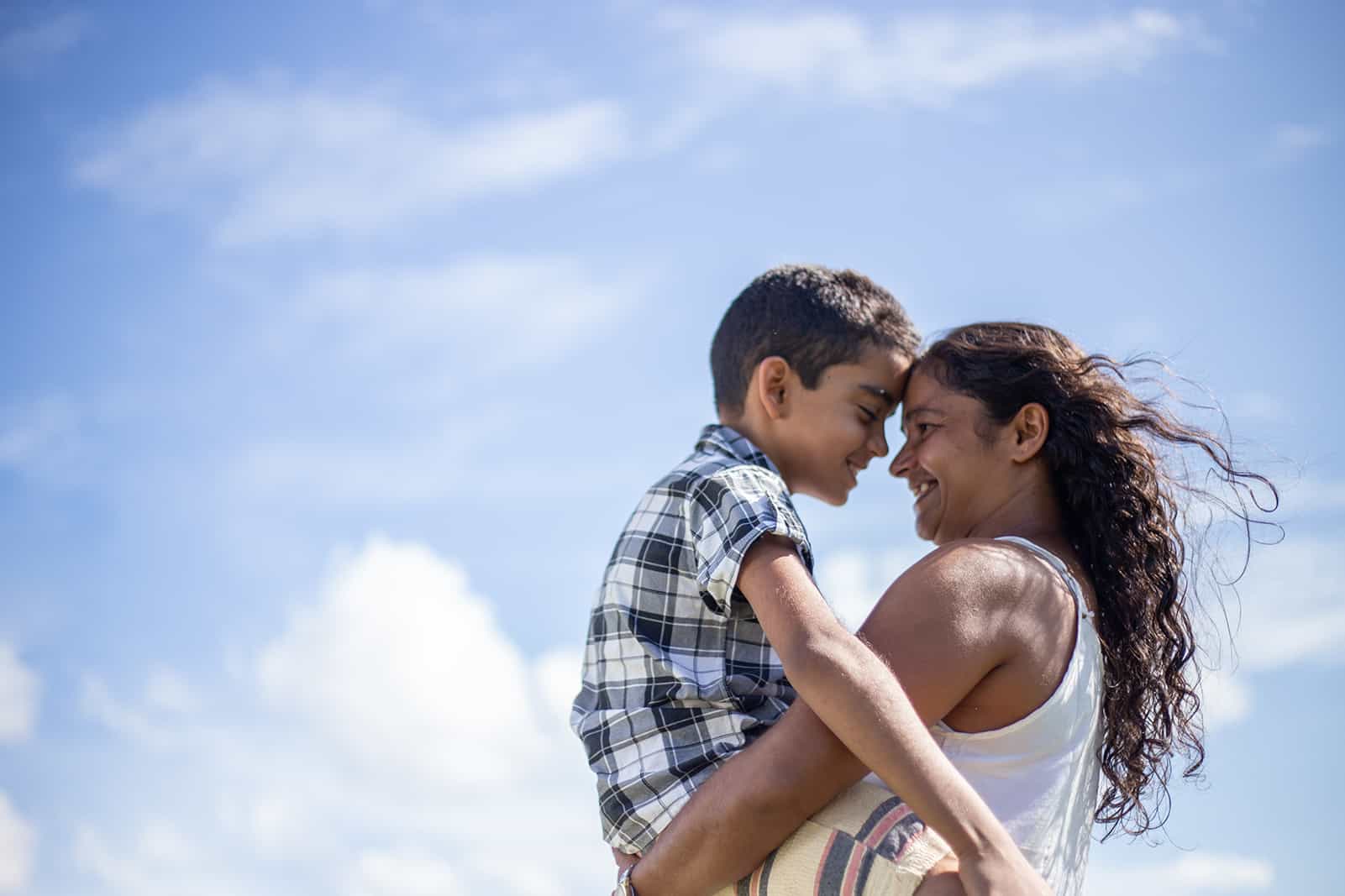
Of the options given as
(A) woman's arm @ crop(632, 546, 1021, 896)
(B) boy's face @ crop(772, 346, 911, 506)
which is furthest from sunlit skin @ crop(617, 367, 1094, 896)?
(B) boy's face @ crop(772, 346, 911, 506)

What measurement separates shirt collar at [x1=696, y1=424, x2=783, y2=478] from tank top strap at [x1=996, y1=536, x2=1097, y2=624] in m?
0.79

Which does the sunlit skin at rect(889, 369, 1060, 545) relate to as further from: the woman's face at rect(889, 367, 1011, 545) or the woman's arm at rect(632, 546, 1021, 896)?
the woman's arm at rect(632, 546, 1021, 896)

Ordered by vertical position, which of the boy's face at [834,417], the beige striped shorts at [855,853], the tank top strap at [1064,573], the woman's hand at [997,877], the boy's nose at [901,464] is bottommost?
the woman's hand at [997,877]

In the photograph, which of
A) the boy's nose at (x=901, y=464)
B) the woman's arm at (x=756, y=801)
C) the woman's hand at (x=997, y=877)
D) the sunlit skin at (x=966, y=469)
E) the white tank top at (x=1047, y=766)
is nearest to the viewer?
the woman's hand at (x=997, y=877)

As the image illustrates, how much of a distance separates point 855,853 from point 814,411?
158 cm

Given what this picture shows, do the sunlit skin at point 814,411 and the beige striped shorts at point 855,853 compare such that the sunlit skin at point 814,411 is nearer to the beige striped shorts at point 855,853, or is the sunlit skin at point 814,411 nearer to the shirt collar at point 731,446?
the shirt collar at point 731,446

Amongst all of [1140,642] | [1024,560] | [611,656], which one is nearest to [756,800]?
[611,656]

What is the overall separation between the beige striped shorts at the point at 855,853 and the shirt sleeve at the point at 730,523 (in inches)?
22.4

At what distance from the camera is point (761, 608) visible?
9.87ft

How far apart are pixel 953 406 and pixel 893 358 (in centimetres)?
35

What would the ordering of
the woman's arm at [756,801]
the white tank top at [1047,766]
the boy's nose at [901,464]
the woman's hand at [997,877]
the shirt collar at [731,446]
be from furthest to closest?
the boy's nose at [901,464] < the shirt collar at [731,446] < the white tank top at [1047,766] < the woman's arm at [756,801] < the woman's hand at [997,877]

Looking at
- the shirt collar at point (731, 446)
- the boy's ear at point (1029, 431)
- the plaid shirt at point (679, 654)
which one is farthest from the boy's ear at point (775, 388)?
the boy's ear at point (1029, 431)

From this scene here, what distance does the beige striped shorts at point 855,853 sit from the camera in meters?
2.75

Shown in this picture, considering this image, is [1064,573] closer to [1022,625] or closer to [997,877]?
[1022,625]
